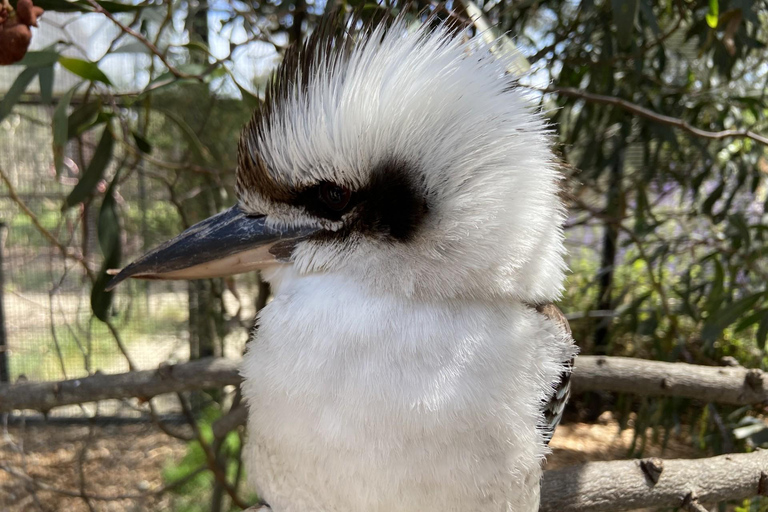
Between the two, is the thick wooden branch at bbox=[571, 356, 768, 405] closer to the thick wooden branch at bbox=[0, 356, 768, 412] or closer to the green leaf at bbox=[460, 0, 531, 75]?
the thick wooden branch at bbox=[0, 356, 768, 412]

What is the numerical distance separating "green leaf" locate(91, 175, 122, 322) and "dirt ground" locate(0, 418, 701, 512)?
1400 millimetres

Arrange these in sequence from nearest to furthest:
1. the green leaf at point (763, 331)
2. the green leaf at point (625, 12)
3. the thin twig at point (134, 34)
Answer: the thin twig at point (134, 34) → the green leaf at point (625, 12) → the green leaf at point (763, 331)

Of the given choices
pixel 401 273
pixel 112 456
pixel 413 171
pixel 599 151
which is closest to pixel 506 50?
pixel 413 171

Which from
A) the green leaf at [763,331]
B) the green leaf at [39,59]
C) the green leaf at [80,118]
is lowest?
the green leaf at [763,331]

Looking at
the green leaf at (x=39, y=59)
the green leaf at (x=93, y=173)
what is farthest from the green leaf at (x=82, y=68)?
the green leaf at (x=93, y=173)

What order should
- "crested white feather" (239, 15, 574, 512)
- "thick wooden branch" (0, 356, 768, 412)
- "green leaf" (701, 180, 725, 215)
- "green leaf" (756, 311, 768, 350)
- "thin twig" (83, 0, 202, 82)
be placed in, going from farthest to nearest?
"green leaf" (701, 180, 725, 215) → "green leaf" (756, 311, 768, 350) → "thick wooden branch" (0, 356, 768, 412) → "thin twig" (83, 0, 202, 82) → "crested white feather" (239, 15, 574, 512)

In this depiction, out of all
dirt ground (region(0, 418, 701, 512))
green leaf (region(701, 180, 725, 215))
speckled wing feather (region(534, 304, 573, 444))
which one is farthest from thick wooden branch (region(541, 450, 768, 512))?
dirt ground (region(0, 418, 701, 512))

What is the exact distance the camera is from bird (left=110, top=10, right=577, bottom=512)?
0.68 meters

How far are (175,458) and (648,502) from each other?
2319 mm

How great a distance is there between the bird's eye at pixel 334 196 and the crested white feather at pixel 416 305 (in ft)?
0.04

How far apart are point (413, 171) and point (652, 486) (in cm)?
69

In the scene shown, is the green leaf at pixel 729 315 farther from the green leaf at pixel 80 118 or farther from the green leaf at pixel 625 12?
the green leaf at pixel 80 118

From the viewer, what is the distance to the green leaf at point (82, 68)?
0.92 meters

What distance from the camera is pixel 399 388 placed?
0.67 metres
